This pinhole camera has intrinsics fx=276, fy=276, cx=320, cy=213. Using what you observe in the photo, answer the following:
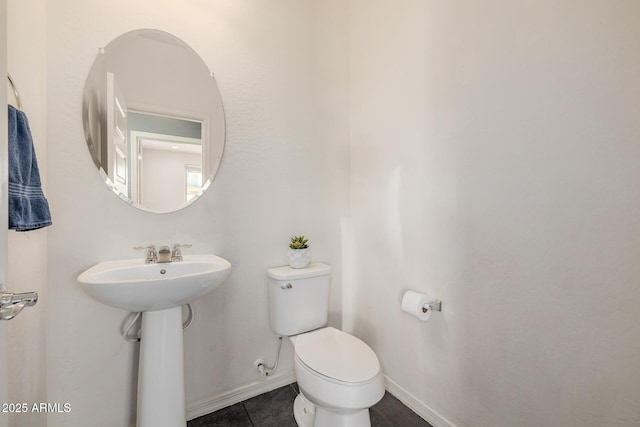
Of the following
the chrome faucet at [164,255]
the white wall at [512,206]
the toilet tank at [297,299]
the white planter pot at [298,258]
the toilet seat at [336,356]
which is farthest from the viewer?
the white planter pot at [298,258]

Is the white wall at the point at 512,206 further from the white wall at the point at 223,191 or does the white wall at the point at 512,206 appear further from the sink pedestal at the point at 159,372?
the sink pedestal at the point at 159,372

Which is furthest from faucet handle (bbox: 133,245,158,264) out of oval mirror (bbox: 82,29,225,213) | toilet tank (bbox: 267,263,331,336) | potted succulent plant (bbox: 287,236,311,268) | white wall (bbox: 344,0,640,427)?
white wall (bbox: 344,0,640,427)

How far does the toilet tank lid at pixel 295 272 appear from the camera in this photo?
150cm

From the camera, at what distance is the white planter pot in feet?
5.32

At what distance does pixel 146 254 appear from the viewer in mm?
1354

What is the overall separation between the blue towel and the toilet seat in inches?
44.2

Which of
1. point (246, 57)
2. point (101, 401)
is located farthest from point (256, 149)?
point (101, 401)

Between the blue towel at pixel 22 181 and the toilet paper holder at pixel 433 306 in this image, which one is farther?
the toilet paper holder at pixel 433 306

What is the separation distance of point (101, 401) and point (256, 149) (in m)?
1.44

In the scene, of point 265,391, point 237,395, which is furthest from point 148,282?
point 265,391

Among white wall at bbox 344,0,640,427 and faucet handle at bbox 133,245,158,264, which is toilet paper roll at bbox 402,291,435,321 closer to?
white wall at bbox 344,0,640,427

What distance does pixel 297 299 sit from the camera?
1537 millimetres

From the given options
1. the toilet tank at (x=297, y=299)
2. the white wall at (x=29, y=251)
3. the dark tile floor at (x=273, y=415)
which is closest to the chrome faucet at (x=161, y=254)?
the white wall at (x=29, y=251)

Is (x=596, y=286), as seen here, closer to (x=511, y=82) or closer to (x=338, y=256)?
(x=511, y=82)
